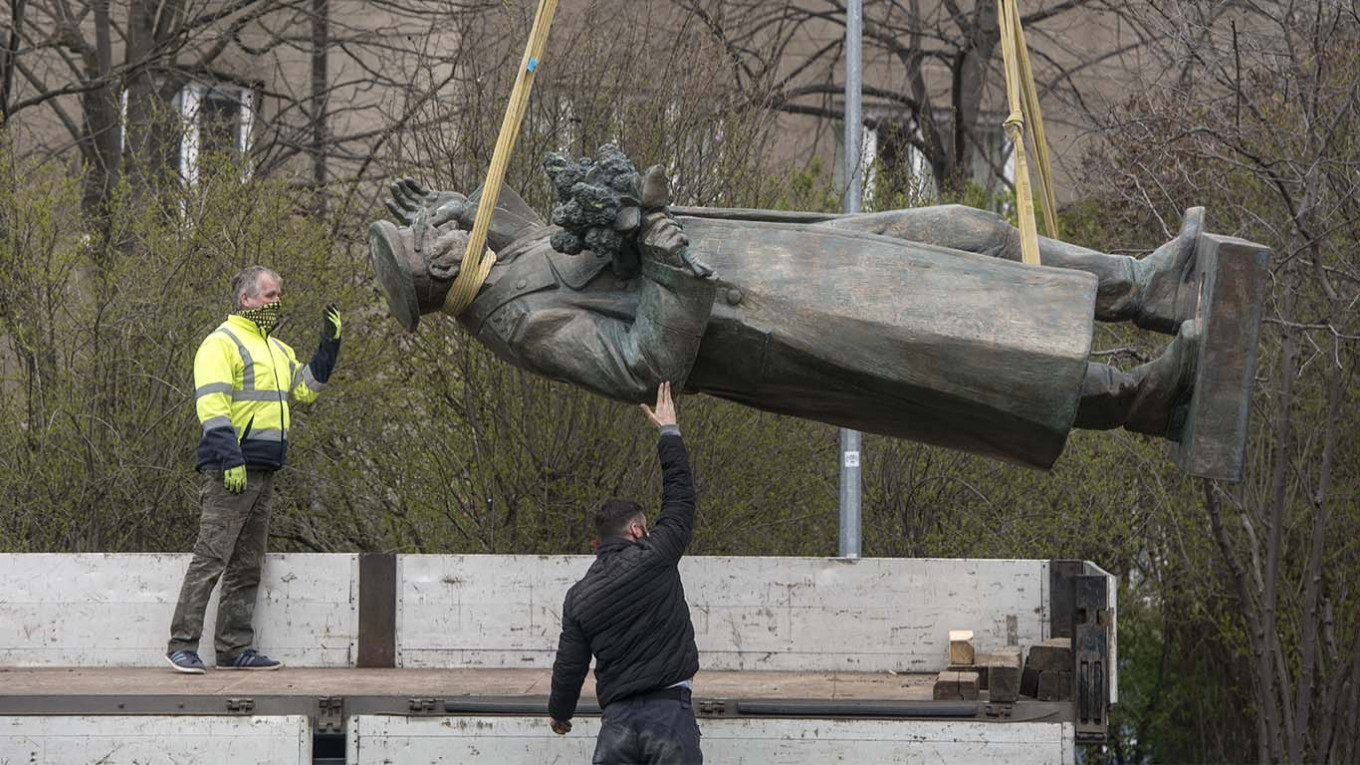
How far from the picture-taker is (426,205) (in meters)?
6.03

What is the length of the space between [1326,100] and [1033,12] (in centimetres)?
677

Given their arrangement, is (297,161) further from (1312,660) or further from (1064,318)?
(1064,318)

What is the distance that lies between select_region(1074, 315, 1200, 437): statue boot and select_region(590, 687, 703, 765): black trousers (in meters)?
1.57

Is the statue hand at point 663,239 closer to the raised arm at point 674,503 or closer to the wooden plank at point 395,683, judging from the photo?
the raised arm at point 674,503

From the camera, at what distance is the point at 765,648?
24.1 feet

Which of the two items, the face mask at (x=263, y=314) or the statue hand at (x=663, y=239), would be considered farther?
the face mask at (x=263, y=314)

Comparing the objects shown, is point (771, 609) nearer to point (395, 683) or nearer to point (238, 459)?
point (395, 683)

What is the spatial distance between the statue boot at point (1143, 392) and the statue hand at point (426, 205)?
78.7 inches

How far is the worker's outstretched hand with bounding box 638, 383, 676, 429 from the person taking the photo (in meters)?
5.58

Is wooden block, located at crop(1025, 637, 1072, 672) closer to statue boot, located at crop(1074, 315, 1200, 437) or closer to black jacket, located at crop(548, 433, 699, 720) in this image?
statue boot, located at crop(1074, 315, 1200, 437)

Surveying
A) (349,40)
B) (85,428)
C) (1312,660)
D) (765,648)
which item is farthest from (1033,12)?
(765,648)

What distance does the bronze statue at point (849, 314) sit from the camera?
541 centimetres

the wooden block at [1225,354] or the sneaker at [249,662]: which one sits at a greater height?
the wooden block at [1225,354]

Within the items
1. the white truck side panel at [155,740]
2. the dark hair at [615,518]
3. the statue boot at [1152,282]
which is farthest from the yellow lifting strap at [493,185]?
the statue boot at [1152,282]
